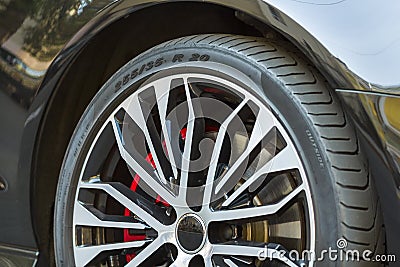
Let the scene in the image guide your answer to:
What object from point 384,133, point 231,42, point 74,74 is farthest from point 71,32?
point 384,133

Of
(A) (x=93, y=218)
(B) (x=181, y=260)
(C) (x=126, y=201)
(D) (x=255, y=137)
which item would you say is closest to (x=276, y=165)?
(D) (x=255, y=137)

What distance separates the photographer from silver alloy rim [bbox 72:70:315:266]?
196cm

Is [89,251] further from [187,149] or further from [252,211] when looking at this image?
[252,211]

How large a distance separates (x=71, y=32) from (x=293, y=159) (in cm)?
83

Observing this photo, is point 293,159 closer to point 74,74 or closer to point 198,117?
point 198,117

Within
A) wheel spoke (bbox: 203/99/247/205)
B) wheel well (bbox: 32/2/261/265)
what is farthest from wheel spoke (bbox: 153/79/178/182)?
wheel well (bbox: 32/2/261/265)

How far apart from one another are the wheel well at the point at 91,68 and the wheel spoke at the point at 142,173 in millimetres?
256

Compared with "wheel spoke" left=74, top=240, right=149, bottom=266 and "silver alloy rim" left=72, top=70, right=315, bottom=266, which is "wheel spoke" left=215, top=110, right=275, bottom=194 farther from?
"wheel spoke" left=74, top=240, right=149, bottom=266

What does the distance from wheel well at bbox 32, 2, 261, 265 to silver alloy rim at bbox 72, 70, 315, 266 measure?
192 mm

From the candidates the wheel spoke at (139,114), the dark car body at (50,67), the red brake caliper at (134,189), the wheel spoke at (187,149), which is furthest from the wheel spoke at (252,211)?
the dark car body at (50,67)

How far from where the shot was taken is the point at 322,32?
1841 millimetres

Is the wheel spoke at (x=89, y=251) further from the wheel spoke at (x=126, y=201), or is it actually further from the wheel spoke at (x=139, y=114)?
the wheel spoke at (x=139, y=114)

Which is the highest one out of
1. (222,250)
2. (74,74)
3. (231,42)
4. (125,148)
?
(231,42)

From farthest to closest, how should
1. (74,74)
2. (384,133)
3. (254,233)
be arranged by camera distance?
(74,74) → (254,233) → (384,133)
